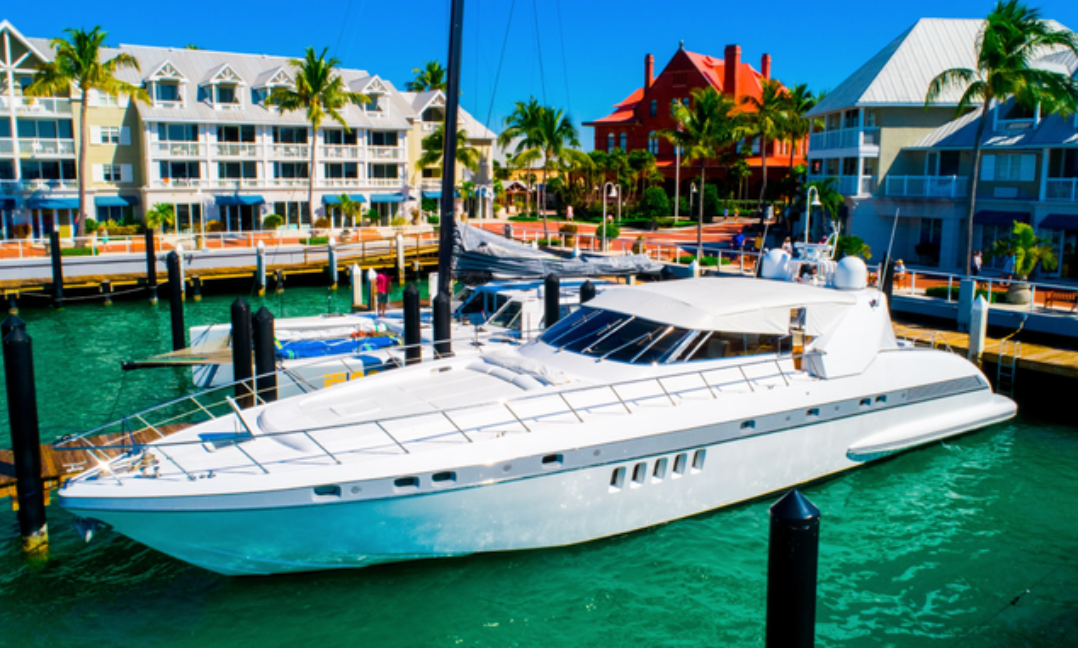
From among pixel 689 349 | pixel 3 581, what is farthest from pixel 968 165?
pixel 3 581

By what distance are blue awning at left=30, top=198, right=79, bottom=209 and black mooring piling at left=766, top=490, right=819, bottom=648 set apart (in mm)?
45469

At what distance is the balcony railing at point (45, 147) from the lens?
1706 inches

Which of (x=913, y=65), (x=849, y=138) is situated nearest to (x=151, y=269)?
(x=849, y=138)

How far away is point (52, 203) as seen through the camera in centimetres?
4278

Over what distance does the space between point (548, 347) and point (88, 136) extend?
41.6 metres

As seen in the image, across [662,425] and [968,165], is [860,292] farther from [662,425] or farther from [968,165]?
[968,165]

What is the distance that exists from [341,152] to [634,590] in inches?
1792

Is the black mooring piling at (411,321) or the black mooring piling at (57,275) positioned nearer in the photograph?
the black mooring piling at (411,321)

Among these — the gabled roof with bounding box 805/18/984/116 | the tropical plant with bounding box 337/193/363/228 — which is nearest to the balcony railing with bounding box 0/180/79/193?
the tropical plant with bounding box 337/193/363/228

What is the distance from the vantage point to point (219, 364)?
1748cm

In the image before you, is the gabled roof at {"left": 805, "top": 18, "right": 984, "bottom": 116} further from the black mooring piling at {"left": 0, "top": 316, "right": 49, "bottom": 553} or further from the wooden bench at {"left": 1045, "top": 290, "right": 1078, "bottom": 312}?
the black mooring piling at {"left": 0, "top": 316, "right": 49, "bottom": 553}

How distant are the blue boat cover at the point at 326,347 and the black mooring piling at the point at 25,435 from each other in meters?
6.45

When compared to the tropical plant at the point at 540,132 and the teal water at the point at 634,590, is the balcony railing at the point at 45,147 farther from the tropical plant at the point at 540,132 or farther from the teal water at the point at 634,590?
the teal water at the point at 634,590

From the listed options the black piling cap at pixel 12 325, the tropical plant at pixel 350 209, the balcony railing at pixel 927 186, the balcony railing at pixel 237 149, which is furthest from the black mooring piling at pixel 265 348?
the balcony railing at pixel 237 149
